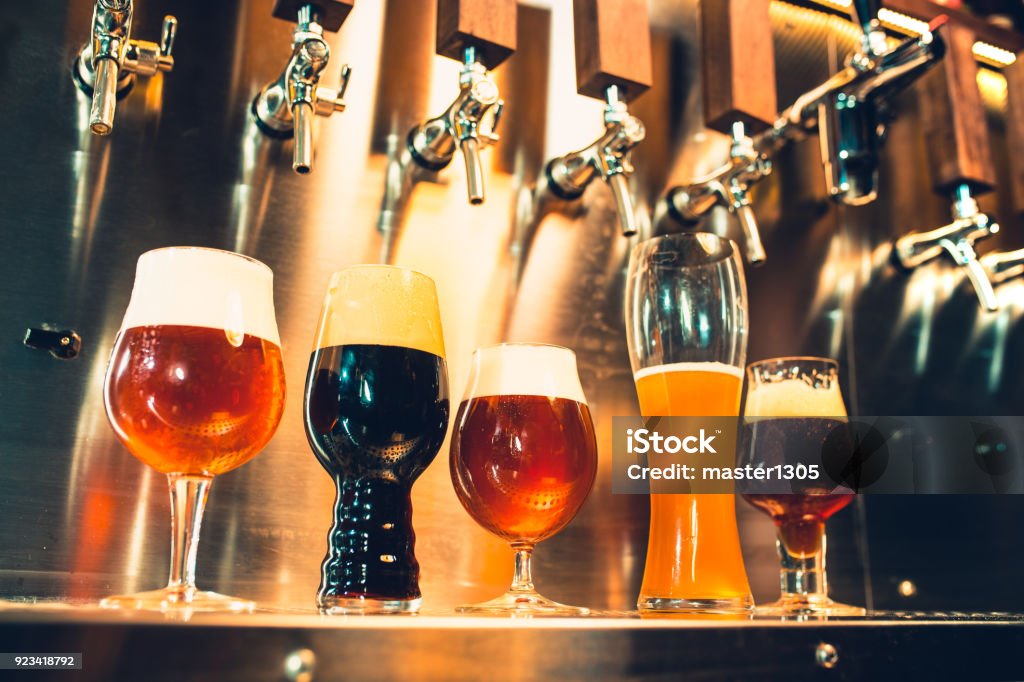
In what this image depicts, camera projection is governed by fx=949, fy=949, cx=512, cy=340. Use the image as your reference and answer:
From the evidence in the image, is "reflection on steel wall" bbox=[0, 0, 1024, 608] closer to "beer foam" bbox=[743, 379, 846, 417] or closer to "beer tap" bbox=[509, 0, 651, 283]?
"beer tap" bbox=[509, 0, 651, 283]

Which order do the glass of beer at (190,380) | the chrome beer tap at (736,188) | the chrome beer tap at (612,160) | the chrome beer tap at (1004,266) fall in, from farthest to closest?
the chrome beer tap at (1004,266)
the chrome beer tap at (736,188)
the chrome beer tap at (612,160)
the glass of beer at (190,380)

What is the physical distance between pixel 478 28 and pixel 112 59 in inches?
16.4

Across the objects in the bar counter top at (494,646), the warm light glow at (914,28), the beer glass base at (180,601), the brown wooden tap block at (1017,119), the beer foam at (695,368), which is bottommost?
the bar counter top at (494,646)

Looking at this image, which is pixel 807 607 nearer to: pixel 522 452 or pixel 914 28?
pixel 522 452

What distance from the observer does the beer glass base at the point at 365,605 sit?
78 cm

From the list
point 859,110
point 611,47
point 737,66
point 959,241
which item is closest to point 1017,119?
point 959,241

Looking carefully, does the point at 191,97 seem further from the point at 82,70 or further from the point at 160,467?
the point at 160,467

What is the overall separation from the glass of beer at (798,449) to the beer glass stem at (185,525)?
609mm

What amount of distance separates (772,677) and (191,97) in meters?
0.90

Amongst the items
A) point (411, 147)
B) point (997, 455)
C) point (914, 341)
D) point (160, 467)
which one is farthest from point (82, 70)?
point (997, 455)

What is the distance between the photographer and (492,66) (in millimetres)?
1196

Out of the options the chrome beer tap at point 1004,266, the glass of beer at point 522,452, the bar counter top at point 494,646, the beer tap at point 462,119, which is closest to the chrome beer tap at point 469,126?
the beer tap at point 462,119

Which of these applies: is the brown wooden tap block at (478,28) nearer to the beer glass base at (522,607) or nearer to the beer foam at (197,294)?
the beer foam at (197,294)

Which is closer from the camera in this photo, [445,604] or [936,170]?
[445,604]
